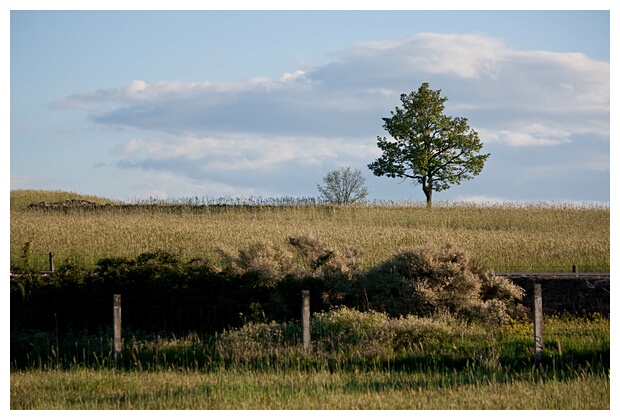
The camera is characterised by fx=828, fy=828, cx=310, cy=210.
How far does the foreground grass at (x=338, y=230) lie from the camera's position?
33.3m

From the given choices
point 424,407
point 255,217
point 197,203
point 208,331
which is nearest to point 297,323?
point 208,331

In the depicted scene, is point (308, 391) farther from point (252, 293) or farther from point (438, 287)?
point (438, 287)

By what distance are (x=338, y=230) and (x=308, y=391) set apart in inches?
1092

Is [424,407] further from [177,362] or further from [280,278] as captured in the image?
[280,278]

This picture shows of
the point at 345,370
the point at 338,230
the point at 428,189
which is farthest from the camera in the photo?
the point at 428,189

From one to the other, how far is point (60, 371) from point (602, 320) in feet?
39.7

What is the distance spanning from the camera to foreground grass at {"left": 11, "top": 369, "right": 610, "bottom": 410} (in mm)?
11977

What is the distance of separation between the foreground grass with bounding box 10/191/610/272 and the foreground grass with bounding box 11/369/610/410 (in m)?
11.3

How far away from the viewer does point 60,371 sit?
51.2ft

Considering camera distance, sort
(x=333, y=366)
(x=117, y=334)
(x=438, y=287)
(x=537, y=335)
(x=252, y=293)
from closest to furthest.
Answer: (x=333, y=366)
(x=537, y=335)
(x=117, y=334)
(x=438, y=287)
(x=252, y=293)

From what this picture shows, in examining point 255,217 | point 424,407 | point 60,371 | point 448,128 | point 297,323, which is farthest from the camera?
point 448,128

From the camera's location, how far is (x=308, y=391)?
1276 cm

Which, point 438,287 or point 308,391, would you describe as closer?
point 308,391

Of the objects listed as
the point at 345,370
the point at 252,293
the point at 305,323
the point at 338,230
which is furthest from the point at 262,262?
the point at 338,230
